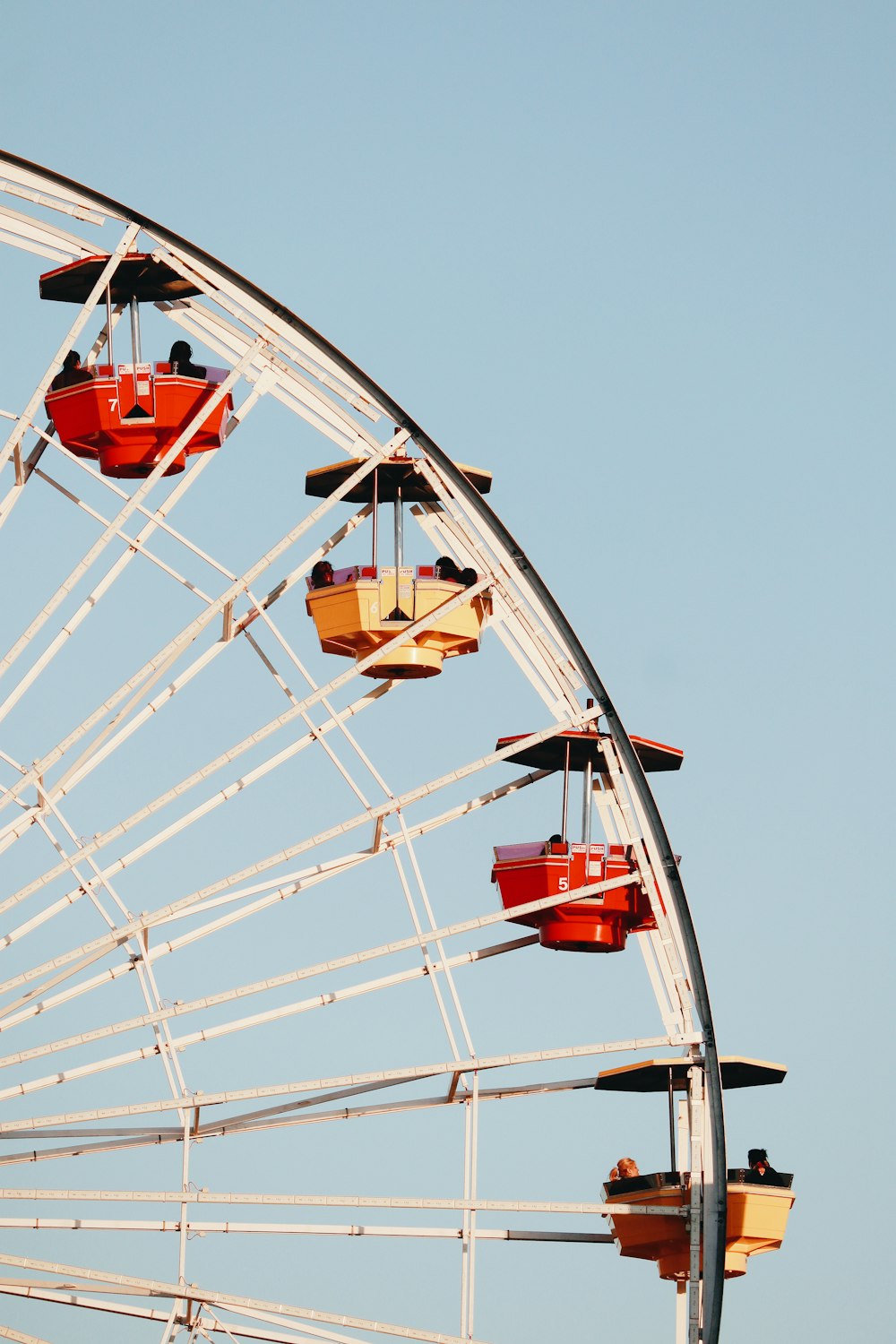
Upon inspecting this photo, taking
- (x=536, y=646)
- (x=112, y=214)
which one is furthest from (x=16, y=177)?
(x=536, y=646)

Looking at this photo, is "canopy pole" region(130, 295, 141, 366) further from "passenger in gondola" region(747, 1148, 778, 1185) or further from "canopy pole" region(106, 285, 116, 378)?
"passenger in gondola" region(747, 1148, 778, 1185)

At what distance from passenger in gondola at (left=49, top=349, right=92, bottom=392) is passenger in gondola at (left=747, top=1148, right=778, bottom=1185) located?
8.33 m

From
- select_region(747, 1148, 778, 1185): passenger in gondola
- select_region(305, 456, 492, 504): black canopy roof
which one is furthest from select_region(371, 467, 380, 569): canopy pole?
select_region(747, 1148, 778, 1185): passenger in gondola

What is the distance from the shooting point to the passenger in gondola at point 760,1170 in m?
19.9

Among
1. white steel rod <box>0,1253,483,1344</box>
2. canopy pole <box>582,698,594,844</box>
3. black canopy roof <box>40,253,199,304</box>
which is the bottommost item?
white steel rod <box>0,1253,483,1344</box>

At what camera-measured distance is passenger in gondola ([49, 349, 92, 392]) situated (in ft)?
67.7

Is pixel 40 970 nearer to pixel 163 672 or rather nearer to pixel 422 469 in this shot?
pixel 163 672

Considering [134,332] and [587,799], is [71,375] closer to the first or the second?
[134,332]

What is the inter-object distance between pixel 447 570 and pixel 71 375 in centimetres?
352

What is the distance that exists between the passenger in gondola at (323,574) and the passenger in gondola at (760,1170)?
592cm

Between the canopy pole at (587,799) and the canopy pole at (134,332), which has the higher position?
the canopy pole at (134,332)

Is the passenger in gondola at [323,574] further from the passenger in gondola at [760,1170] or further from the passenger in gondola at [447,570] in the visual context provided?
the passenger in gondola at [760,1170]

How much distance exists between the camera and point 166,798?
62.2 ft

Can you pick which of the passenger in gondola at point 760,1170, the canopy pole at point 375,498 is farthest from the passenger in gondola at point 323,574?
the passenger in gondola at point 760,1170
